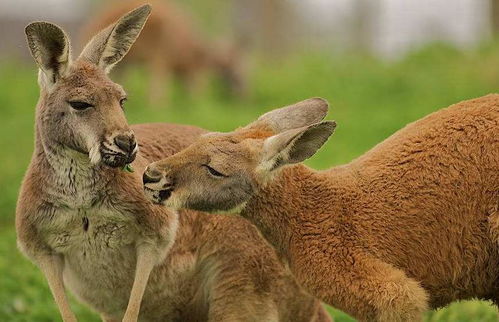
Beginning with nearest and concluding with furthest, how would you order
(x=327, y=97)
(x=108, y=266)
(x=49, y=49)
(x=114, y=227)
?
1. (x=49, y=49)
2. (x=114, y=227)
3. (x=108, y=266)
4. (x=327, y=97)

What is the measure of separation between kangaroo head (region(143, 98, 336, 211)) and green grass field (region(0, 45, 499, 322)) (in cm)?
319

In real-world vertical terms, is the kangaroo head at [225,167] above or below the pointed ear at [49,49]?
below

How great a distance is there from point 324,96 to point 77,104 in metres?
9.23

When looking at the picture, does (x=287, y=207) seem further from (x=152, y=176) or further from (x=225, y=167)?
(x=152, y=176)

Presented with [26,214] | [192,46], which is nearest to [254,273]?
[26,214]

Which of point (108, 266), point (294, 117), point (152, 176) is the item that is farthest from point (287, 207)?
point (108, 266)

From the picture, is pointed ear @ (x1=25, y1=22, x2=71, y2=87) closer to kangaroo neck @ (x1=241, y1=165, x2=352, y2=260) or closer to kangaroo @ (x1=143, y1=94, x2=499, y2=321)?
kangaroo @ (x1=143, y1=94, x2=499, y2=321)

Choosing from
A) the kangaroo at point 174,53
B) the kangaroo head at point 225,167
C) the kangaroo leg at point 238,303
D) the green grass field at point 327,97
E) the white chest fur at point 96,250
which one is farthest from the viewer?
the kangaroo at point 174,53

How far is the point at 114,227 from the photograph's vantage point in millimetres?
6262

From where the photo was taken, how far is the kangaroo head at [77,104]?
5.86 metres

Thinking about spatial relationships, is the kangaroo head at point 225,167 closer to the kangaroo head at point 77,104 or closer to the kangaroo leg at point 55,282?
the kangaroo head at point 77,104

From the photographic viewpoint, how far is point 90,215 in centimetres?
620

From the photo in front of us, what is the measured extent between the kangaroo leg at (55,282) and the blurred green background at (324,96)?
233cm

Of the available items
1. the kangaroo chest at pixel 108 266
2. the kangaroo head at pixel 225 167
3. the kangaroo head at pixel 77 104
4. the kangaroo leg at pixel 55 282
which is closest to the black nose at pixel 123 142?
the kangaroo head at pixel 77 104
